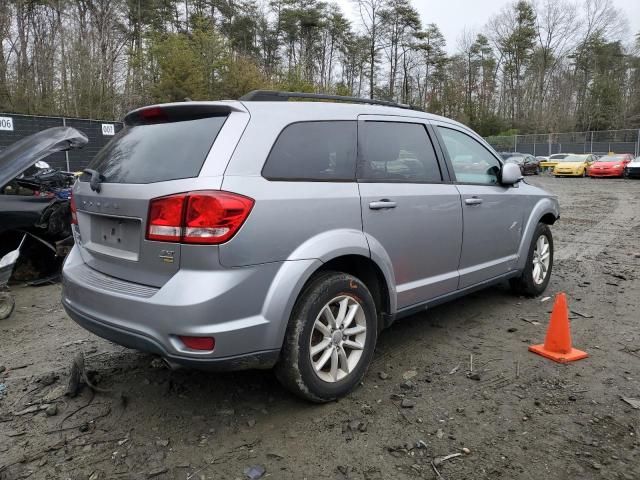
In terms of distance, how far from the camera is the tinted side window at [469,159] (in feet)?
13.6

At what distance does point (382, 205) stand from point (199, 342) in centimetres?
147

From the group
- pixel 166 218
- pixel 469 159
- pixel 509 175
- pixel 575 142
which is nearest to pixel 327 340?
pixel 166 218

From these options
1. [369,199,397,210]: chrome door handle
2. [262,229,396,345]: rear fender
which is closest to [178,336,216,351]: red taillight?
[262,229,396,345]: rear fender

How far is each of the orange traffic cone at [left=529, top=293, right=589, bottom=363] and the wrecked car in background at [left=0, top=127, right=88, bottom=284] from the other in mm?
5180

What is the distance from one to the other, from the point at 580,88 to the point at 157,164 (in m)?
62.2

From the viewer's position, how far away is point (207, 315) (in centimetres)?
246

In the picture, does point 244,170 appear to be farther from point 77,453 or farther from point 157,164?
point 77,453

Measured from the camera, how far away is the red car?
1113 inches

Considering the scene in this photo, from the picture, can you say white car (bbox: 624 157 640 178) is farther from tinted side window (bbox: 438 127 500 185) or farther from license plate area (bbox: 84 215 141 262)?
license plate area (bbox: 84 215 141 262)

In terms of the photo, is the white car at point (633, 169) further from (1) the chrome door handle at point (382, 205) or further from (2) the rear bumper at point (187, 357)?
(2) the rear bumper at point (187, 357)

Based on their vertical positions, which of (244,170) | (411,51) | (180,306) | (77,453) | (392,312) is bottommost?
(77,453)

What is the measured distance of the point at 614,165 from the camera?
2833 cm

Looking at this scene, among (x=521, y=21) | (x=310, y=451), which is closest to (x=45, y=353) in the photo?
(x=310, y=451)

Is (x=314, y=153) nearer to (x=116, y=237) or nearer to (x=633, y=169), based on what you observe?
(x=116, y=237)
